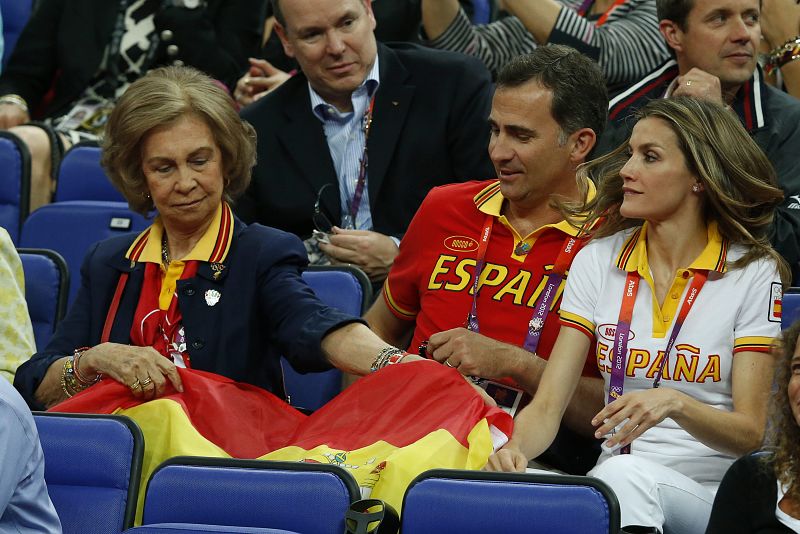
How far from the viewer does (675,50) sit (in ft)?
13.8

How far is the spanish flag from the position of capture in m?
2.86

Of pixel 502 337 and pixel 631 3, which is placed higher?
pixel 631 3

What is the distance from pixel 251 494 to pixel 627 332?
998 millimetres

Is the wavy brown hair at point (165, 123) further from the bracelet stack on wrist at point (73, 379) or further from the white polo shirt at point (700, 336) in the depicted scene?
the white polo shirt at point (700, 336)

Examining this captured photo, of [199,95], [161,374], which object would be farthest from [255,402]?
[199,95]

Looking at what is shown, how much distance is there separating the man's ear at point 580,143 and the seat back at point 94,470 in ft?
4.75

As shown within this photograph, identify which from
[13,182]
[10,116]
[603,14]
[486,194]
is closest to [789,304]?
[486,194]

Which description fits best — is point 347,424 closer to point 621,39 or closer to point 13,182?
point 621,39

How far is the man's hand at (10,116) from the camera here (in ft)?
18.7

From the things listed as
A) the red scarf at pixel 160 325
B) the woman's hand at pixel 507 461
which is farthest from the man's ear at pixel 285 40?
the woman's hand at pixel 507 461

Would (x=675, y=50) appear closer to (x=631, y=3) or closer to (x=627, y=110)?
(x=627, y=110)

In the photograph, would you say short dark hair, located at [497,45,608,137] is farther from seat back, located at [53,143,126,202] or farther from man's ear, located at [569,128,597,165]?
seat back, located at [53,143,126,202]

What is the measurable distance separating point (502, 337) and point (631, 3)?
75.5 inches

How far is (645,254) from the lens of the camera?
324cm
